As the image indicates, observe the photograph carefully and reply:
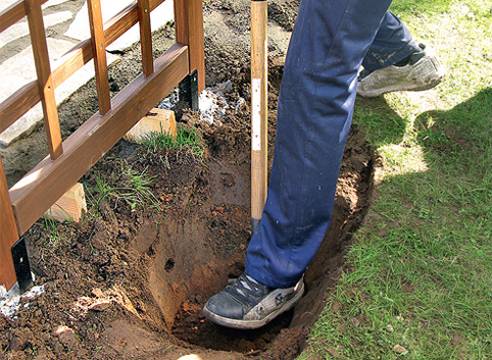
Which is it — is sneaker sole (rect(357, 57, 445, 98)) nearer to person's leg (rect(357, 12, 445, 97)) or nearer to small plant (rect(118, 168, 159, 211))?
person's leg (rect(357, 12, 445, 97))

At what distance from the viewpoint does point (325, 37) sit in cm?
249

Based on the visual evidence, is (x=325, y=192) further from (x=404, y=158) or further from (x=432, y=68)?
(x=432, y=68)

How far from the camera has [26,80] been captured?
3.73m

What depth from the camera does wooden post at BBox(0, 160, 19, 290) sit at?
2602mm

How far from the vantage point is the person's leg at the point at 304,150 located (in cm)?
249

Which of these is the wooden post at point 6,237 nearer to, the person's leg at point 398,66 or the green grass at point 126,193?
the green grass at point 126,193

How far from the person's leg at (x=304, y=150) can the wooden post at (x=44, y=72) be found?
83 cm

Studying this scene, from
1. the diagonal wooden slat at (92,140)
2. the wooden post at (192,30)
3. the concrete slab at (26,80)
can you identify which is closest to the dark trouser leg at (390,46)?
the wooden post at (192,30)

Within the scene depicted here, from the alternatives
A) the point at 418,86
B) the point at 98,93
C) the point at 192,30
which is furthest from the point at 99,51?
the point at 418,86

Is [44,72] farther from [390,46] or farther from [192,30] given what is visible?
[390,46]

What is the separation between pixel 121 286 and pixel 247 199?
787mm

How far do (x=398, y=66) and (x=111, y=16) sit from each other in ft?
5.24

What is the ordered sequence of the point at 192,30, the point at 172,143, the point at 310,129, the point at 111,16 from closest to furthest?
the point at 310,129 → the point at 172,143 → the point at 192,30 → the point at 111,16

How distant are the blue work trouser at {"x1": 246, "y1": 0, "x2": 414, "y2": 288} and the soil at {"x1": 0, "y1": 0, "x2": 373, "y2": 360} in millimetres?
216
